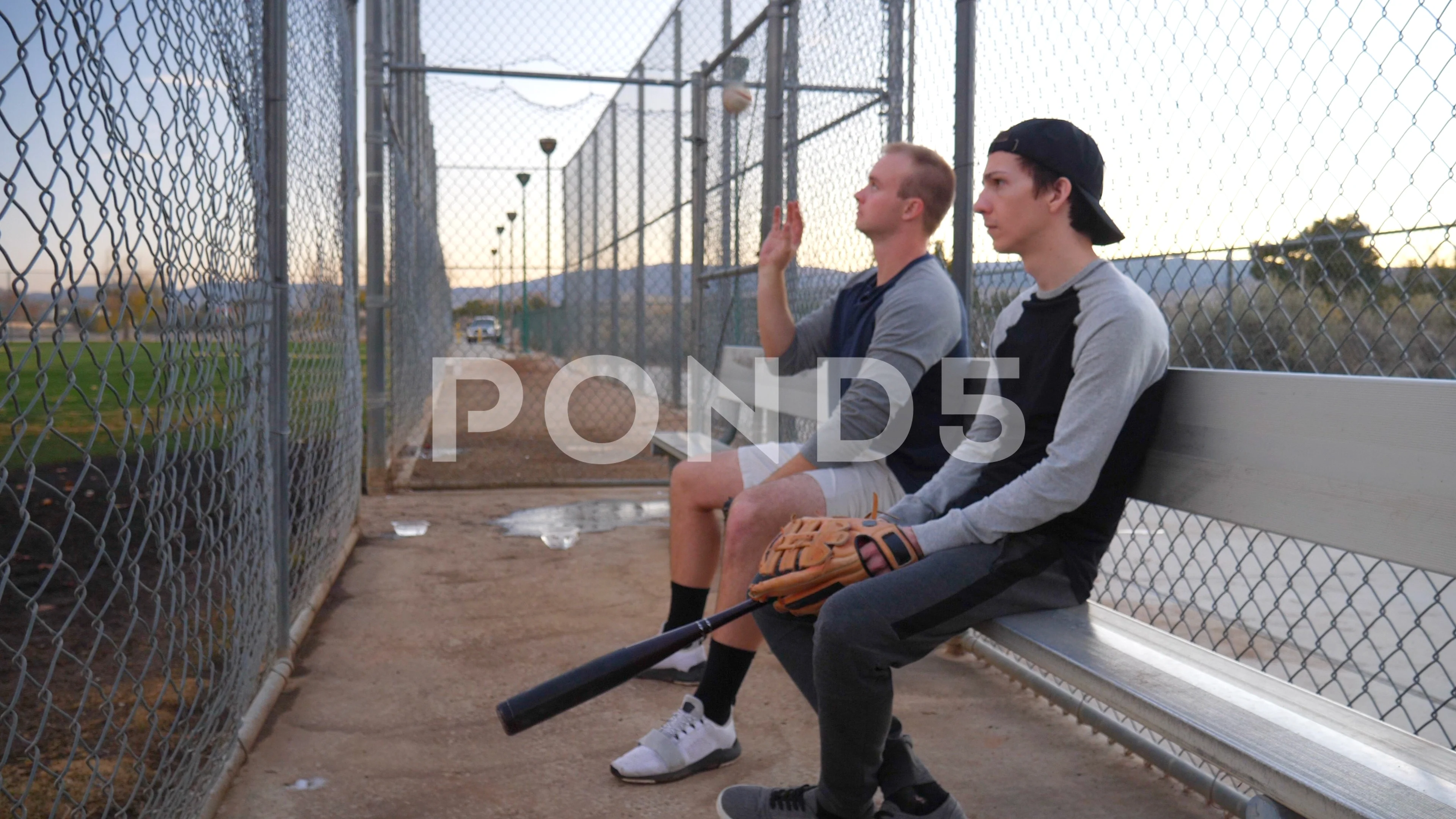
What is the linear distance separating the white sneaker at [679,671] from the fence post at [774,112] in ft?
7.60

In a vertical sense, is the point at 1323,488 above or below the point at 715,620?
above

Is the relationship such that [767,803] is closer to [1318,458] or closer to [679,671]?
[679,671]

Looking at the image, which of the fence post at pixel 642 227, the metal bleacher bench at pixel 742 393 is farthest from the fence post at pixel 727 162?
the fence post at pixel 642 227

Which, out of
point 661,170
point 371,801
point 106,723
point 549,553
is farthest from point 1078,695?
point 661,170

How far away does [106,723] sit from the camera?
5.92 ft

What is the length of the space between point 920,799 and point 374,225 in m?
5.38

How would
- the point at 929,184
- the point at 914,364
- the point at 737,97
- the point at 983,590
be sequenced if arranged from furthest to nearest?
the point at 737,97 → the point at 929,184 → the point at 914,364 → the point at 983,590

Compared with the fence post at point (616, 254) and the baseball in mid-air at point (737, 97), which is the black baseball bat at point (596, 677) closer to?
the baseball in mid-air at point (737, 97)

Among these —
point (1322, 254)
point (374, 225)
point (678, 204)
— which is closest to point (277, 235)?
point (1322, 254)

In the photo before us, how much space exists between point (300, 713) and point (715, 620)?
1.51 meters

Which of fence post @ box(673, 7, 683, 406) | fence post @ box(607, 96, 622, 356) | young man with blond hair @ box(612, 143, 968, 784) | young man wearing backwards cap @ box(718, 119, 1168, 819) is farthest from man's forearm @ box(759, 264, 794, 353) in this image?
fence post @ box(607, 96, 622, 356)

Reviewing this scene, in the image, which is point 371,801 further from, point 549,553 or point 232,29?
point 549,553

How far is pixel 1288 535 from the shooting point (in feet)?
6.55

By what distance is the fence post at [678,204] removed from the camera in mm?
10086
